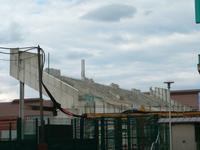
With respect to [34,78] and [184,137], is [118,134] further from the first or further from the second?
[34,78]

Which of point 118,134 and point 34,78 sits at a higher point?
point 34,78

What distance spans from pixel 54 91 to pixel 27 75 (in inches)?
151

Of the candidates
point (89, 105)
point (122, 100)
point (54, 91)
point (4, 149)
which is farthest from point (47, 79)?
point (4, 149)

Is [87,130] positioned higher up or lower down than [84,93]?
lower down

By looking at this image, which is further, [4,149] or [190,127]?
[190,127]

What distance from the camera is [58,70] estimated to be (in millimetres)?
58406

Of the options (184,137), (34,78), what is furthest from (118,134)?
(34,78)

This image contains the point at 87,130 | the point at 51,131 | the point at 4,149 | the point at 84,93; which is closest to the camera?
the point at 4,149

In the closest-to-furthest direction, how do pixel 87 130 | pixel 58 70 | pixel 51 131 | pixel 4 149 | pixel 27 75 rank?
pixel 4 149 < pixel 51 131 < pixel 87 130 < pixel 27 75 < pixel 58 70

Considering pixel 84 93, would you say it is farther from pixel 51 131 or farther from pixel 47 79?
pixel 51 131

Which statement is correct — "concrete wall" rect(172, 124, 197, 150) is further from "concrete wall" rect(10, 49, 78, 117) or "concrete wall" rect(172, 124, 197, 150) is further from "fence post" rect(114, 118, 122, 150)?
"concrete wall" rect(10, 49, 78, 117)

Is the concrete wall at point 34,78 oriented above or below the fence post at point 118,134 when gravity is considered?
above

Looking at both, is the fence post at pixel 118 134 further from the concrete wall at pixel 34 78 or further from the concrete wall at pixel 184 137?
the concrete wall at pixel 34 78

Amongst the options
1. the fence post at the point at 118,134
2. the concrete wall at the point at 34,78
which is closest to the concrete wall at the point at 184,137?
the fence post at the point at 118,134
